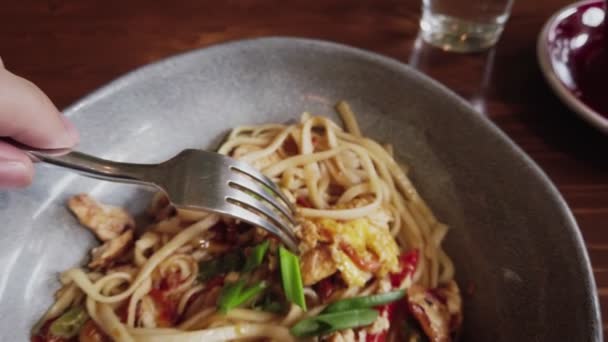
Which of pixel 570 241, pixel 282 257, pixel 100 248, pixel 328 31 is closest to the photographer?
pixel 570 241

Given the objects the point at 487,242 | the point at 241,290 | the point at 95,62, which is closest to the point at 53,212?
the point at 241,290

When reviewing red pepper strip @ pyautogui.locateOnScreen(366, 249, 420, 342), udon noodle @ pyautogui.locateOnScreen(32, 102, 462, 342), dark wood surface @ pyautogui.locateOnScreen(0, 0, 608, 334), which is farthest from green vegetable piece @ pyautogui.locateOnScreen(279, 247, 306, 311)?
dark wood surface @ pyautogui.locateOnScreen(0, 0, 608, 334)

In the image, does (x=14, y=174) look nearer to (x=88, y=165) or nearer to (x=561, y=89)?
(x=88, y=165)

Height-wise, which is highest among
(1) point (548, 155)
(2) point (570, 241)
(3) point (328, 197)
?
(2) point (570, 241)

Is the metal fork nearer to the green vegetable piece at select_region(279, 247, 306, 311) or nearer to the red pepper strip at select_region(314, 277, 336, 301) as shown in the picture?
the green vegetable piece at select_region(279, 247, 306, 311)

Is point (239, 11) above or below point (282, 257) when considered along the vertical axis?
above

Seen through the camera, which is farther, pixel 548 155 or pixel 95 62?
pixel 95 62

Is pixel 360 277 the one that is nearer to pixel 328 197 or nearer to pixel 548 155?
pixel 328 197

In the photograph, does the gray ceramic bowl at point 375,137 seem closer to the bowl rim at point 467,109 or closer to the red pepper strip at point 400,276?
the bowl rim at point 467,109

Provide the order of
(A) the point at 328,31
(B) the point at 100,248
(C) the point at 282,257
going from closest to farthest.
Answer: (C) the point at 282,257, (B) the point at 100,248, (A) the point at 328,31
